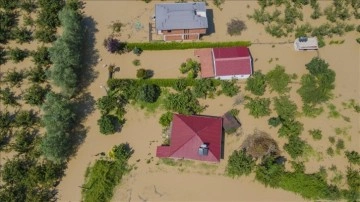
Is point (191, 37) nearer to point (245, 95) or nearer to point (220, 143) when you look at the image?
point (245, 95)

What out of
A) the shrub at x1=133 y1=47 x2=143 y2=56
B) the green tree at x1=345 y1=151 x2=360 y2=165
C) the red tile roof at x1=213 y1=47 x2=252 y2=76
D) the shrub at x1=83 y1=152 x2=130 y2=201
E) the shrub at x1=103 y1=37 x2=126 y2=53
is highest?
the shrub at x1=103 y1=37 x2=126 y2=53

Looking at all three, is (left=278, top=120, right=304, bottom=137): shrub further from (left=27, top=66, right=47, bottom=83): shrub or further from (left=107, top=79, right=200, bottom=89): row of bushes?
(left=27, top=66, right=47, bottom=83): shrub

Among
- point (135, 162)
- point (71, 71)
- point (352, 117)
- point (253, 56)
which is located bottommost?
point (135, 162)

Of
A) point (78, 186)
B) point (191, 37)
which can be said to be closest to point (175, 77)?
point (191, 37)

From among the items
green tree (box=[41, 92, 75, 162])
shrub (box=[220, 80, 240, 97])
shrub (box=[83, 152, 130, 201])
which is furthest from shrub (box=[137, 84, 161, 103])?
shrub (box=[220, 80, 240, 97])

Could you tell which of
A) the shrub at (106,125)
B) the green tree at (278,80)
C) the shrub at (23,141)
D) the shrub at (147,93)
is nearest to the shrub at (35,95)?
the shrub at (23,141)

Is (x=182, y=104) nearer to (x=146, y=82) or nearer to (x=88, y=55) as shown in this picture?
(x=146, y=82)
